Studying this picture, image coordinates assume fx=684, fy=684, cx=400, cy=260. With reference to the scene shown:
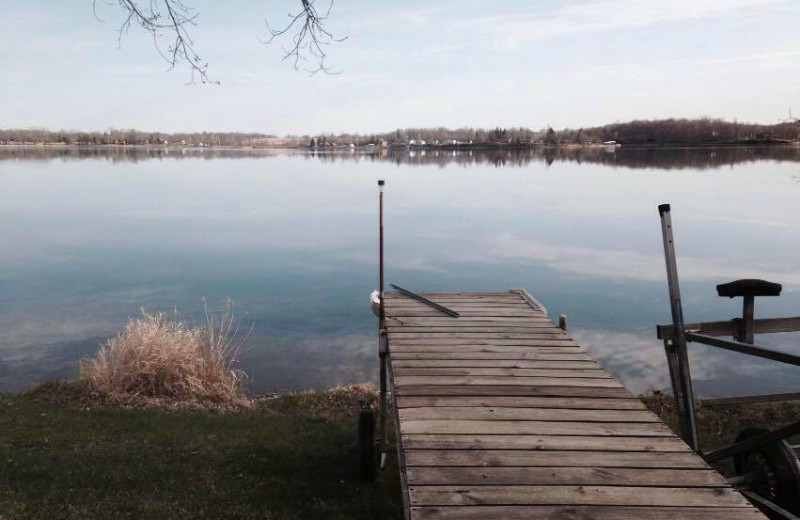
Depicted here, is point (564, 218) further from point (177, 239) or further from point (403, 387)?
point (403, 387)

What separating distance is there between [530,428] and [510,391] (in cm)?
65

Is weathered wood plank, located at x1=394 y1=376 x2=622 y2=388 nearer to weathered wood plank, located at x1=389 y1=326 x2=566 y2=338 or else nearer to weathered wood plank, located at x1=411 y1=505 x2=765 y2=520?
weathered wood plank, located at x1=389 y1=326 x2=566 y2=338

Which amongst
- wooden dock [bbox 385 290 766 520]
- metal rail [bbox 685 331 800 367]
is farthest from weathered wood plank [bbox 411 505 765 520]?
metal rail [bbox 685 331 800 367]

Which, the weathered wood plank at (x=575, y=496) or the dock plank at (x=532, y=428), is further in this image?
the dock plank at (x=532, y=428)

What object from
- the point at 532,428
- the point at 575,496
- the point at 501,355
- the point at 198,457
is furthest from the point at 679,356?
the point at 198,457

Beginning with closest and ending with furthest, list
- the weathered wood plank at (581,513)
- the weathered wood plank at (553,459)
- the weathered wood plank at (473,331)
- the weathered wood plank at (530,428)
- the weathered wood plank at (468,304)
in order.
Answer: the weathered wood plank at (581,513) → the weathered wood plank at (553,459) → the weathered wood plank at (530,428) → the weathered wood plank at (473,331) → the weathered wood plank at (468,304)

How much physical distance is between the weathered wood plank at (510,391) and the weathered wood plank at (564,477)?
115 centimetres

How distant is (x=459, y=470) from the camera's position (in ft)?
11.8

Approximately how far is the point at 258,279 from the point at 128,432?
31.6ft

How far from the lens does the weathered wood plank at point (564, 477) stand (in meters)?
3.47

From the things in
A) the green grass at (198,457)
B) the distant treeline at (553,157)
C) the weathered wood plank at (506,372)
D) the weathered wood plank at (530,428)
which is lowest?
the green grass at (198,457)

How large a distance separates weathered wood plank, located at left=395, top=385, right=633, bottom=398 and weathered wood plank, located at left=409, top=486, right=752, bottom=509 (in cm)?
135

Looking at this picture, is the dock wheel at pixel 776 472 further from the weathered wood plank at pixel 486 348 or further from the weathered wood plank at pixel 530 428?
the weathered wood plank at pixel 486 348

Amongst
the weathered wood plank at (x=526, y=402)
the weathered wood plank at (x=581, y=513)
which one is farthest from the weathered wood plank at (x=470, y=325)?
the weathered wood plank at (x=581, y=513)
